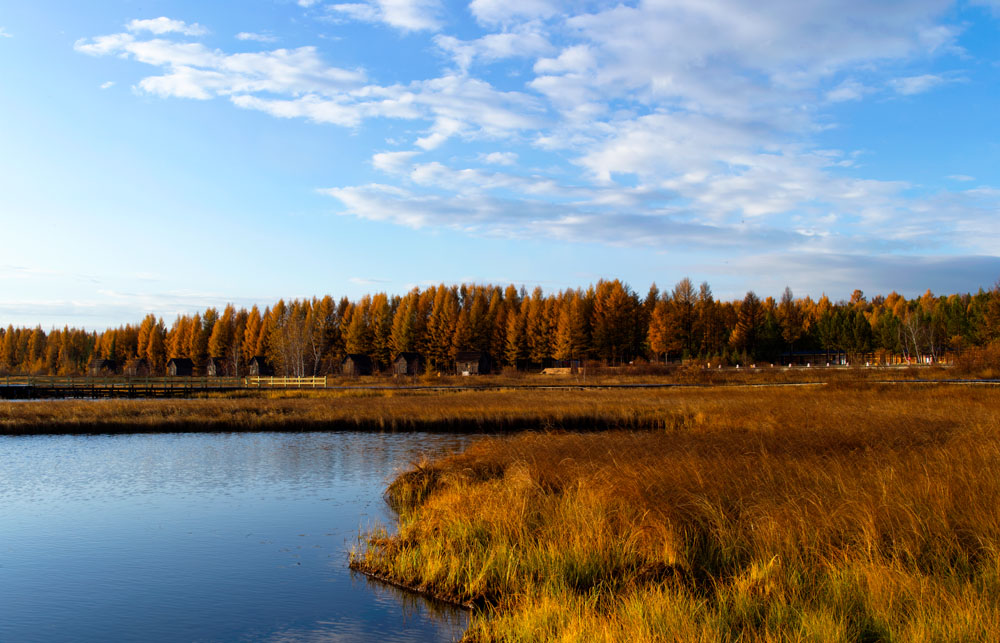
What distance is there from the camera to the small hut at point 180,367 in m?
128

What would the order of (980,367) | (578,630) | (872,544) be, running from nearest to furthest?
(578,630) < (872,544) < (980,367)

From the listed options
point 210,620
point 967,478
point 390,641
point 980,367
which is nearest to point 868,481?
point 967,478

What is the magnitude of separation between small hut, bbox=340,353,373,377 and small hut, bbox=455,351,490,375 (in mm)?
16073

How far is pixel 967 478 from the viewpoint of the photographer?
403 inches

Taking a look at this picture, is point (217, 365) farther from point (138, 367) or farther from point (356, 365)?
point (356, 365)

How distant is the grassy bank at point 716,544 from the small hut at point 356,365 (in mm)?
93979

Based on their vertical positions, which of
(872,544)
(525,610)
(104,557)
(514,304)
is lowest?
(104,557)

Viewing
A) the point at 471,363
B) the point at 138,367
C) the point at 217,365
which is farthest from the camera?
the point at 138,367

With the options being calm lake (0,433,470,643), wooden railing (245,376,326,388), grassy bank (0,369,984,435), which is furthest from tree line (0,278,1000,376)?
calm lake (0,433,470,643)

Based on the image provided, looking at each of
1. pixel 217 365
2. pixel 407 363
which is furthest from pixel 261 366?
pixel 407 363

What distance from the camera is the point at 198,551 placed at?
483 inches

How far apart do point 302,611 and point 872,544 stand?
23.7 feet

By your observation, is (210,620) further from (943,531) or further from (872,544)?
(943,531)

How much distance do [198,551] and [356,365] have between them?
97124mm
